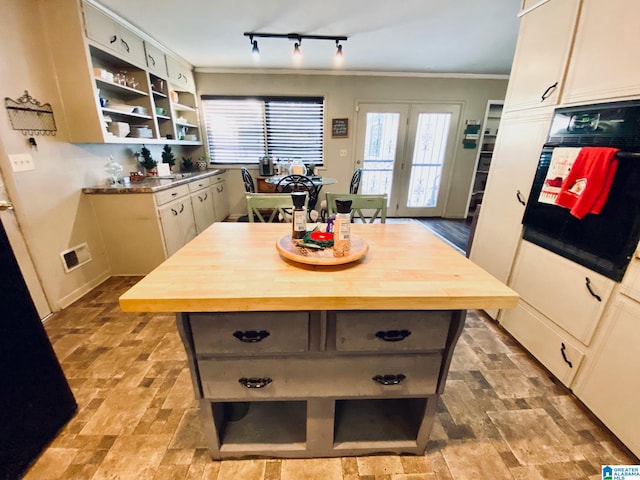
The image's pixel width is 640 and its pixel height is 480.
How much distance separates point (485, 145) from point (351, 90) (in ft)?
9.14

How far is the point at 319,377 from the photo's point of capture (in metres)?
1.02

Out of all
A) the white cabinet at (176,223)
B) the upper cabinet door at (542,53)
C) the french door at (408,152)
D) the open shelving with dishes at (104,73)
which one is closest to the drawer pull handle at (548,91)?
the upper cabinet door at (542,53)

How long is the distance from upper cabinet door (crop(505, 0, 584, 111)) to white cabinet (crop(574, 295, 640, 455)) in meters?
1.26

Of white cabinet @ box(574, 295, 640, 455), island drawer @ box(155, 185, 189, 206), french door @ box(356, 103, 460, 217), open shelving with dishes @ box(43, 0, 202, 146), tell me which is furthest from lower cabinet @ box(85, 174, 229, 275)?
white cabinet @ box(574, 295, 640, 455)

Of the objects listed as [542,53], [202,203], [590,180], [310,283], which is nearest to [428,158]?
[542,53]

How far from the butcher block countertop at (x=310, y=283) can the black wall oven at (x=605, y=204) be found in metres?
0.83

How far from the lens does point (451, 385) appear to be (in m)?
1.59

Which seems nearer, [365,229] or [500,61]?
[365,229]

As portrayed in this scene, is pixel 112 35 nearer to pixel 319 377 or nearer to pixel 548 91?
pixel 319 377

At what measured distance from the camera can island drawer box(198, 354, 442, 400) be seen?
3.26 ft

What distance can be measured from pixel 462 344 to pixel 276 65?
4.40 metres

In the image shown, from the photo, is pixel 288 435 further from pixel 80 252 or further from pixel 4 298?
pixel 80 252

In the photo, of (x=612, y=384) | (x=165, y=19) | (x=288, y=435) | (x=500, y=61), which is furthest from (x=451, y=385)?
(x=500, y=61)

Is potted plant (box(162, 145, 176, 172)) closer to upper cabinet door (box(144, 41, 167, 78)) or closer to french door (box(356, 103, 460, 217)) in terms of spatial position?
upper cabinet door (box(144, 41, 167, 78))
